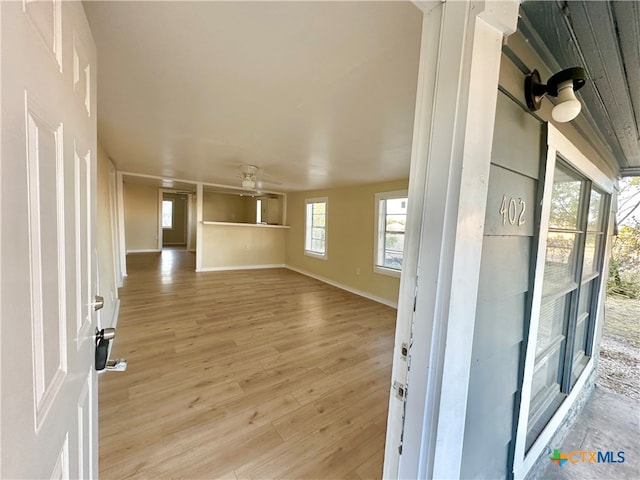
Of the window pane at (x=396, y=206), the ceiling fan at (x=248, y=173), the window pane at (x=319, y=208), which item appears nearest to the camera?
the ceiling fan at (x=248, y=173)


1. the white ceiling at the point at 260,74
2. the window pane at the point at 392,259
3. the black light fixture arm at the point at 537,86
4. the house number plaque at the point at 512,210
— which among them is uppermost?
the white ceiling at the point at 260,74

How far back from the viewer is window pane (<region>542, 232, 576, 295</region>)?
4.29ft

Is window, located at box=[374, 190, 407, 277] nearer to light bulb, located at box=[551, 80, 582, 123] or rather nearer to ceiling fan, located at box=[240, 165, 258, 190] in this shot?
ceiling fan, located at box=[240, 165, 258, 190]

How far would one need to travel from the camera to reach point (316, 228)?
638 centimetres

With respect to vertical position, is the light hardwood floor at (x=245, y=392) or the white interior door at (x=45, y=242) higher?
the white interior door at (x=45, y=242)

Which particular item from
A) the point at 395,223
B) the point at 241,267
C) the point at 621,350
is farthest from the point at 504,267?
the point at 241,267

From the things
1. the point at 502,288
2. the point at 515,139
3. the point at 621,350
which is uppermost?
the point at 515,139

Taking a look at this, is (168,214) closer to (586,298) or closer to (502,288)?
(502,288)

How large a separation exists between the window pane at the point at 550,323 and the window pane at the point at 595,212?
26.8 inches

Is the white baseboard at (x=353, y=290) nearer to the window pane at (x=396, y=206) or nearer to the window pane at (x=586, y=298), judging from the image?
the window pane at (x=396, y=206)

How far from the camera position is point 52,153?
506 millimetres

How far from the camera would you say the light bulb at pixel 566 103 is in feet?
2.91

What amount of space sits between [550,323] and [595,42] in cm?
143

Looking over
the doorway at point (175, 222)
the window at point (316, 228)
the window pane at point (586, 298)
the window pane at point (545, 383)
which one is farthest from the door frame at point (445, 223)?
the doorway at point (175, 222)
